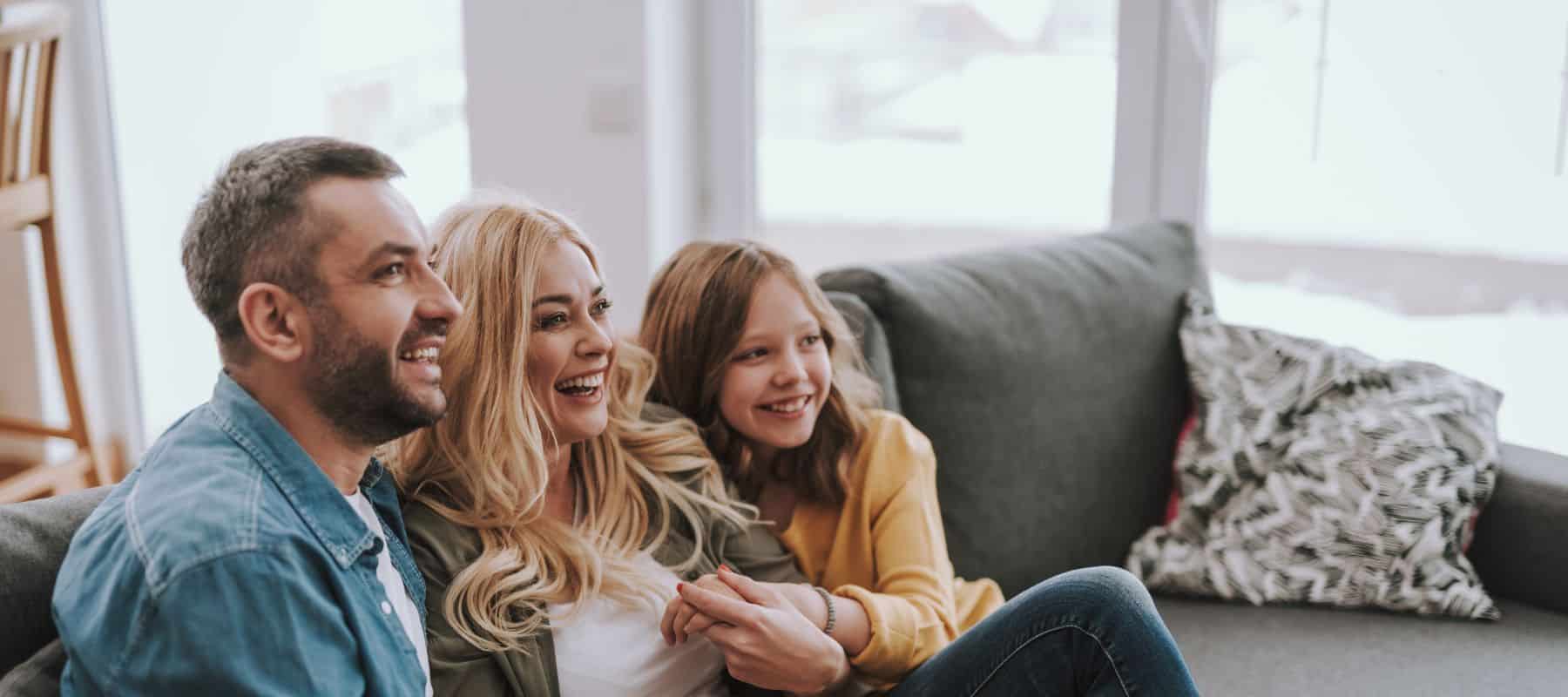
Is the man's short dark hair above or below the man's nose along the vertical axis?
above

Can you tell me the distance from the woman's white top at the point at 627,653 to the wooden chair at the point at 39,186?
184 centimetres

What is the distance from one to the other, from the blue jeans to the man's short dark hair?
773 millimetres

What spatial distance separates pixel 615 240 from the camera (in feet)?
10.4

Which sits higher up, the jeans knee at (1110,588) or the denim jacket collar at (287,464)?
the denim jacket collar at (287,464)

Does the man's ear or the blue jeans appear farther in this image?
the blue jeans

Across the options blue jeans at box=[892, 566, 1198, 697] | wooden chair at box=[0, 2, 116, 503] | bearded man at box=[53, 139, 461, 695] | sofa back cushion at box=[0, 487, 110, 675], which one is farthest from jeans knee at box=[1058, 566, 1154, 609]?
wooden chair at box=[0, 2, 116, 503]

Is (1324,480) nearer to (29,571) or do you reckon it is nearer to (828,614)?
(828,614)

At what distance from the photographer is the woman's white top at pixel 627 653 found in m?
1.45

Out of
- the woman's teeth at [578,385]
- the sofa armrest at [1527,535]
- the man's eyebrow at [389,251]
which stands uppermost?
the man's eyebrow at [389,251]

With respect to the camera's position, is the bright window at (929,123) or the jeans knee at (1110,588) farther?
the bright window at (929,123)

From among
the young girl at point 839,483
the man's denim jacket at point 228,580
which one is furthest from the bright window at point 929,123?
the man's denim jacket at point 228,580

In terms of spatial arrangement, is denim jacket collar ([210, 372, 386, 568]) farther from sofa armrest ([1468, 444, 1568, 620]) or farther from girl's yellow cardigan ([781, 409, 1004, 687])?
sofa armrest ([1468, 444, 1568, 620])

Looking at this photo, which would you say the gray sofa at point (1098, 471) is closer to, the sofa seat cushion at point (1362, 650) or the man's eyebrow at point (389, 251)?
the sofa seat cushion at point (1362, 650)

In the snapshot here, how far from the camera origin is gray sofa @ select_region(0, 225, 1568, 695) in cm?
191
